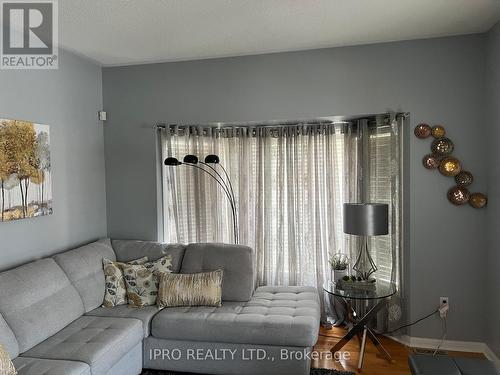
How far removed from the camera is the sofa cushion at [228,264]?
3262 millimetres

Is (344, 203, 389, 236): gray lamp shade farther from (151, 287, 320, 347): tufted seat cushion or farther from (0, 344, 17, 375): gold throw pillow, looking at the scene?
(0, 344, 17, 375): gold throw pillow

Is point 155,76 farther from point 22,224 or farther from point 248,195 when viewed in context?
point 22,224

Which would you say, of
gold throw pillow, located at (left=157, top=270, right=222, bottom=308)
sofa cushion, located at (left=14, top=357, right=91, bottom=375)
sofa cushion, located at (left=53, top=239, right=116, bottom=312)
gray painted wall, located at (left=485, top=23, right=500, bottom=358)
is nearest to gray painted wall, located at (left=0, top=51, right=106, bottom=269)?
sofa cushion, located at (left=53, top=239, right=116, bottom=312)

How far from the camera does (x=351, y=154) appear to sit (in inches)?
142

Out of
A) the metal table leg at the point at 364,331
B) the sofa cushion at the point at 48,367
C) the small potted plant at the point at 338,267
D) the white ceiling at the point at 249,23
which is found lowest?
the metal table leg at the point at 364,331

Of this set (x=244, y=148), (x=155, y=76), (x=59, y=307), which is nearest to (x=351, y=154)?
(x=244, y=148)

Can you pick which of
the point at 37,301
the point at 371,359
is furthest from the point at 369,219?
the point at 37,301

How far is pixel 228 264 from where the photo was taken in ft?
11.0

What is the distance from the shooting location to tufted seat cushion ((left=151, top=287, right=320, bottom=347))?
106 inches

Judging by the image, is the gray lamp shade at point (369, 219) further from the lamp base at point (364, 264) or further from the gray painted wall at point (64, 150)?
the gray painted wall at point (64, 150)

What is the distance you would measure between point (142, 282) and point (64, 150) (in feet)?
4.65

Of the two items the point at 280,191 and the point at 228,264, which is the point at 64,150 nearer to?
the point at 228,264

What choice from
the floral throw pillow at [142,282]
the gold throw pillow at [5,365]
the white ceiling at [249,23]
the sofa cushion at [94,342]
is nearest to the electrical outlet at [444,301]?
the white ceiling at [249,23]

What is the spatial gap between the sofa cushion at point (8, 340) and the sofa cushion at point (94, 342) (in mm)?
75
